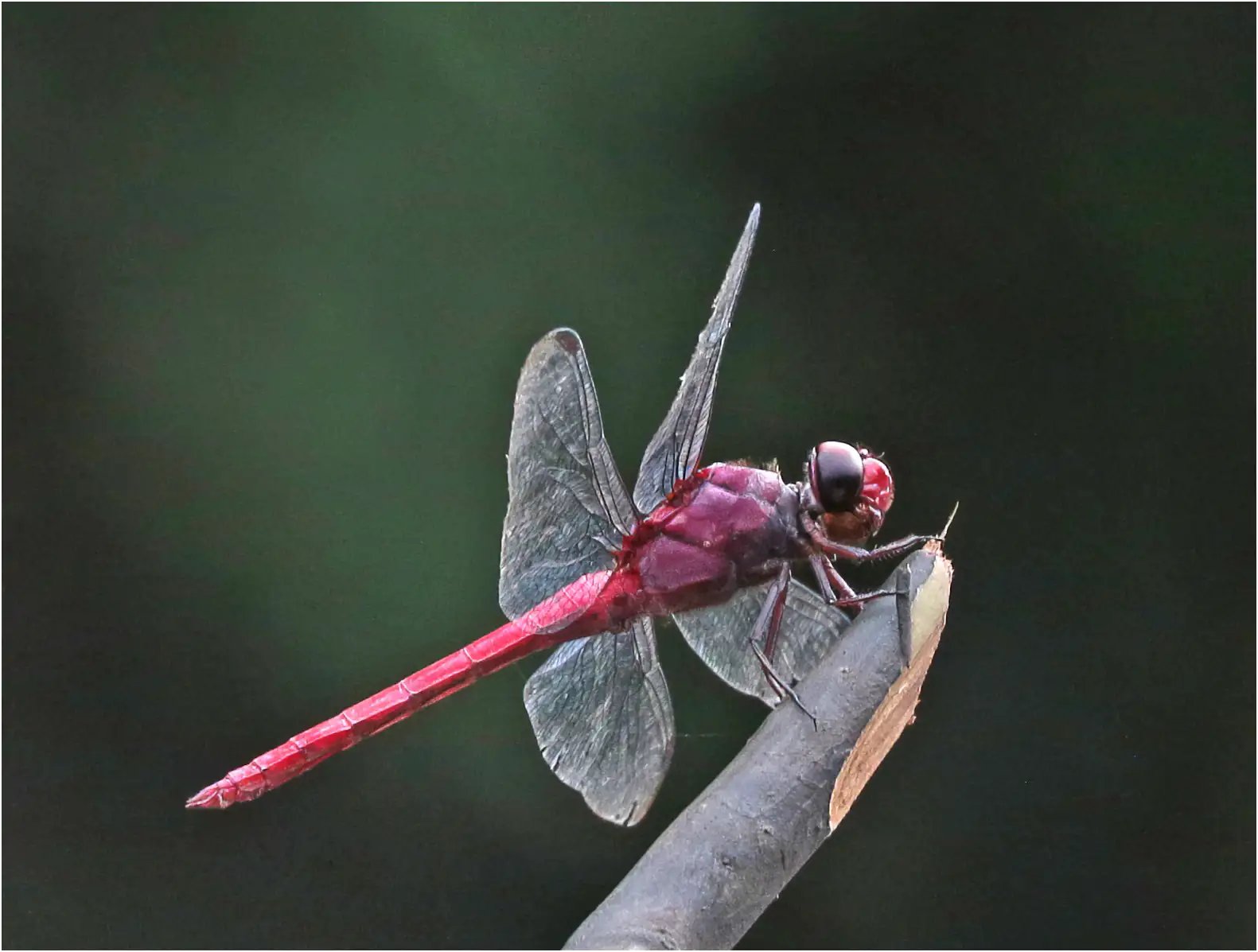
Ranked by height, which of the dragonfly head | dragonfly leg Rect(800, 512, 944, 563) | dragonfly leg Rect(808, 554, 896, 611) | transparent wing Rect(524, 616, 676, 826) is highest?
the dragonfly head

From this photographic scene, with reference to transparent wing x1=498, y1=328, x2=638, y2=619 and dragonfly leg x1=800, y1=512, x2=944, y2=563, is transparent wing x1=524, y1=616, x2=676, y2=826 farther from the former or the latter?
dragonfly leg x1=800, y1=512, x2=944, y2=563

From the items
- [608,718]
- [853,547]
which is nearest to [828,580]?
[853,547]

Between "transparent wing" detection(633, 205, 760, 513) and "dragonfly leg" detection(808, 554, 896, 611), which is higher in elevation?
"transparent wing" detection(633, 205, 760, 513)

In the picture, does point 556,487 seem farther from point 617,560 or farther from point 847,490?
point 847,490

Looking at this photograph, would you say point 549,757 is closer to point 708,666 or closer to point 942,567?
point 708,666

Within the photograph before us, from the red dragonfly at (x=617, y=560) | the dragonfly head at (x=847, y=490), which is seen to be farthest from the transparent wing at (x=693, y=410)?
the dragonfly head at (x=847, y=490)

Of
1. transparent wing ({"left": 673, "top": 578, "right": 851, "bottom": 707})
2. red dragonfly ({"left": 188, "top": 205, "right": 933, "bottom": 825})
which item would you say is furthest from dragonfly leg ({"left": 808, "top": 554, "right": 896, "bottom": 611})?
transparent wing ({"left": 673, "top": 578, "right": 851, "bottom": 707})

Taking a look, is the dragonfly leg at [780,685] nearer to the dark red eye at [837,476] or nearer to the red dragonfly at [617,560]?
the red dragonfly at [617,560]
